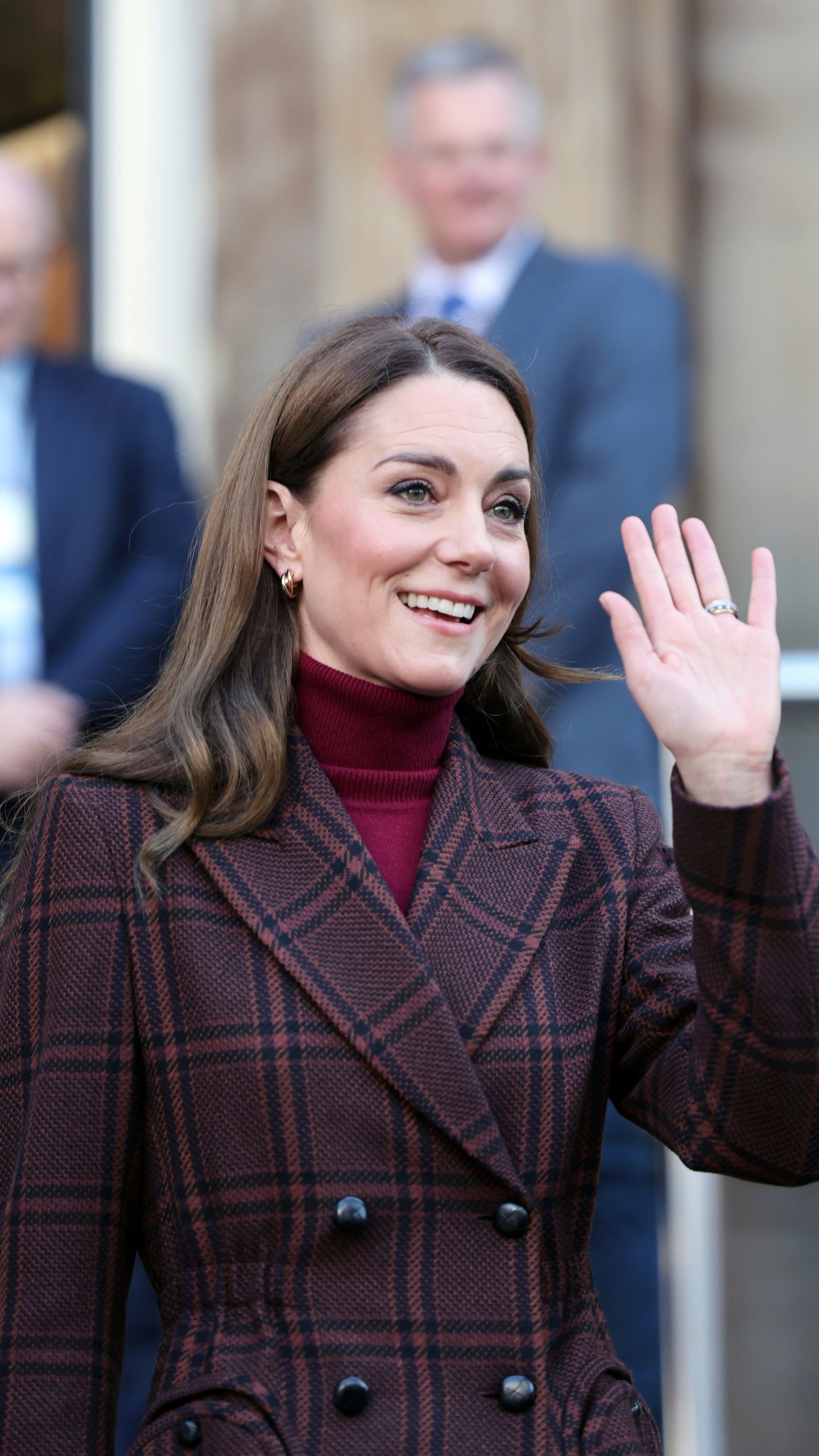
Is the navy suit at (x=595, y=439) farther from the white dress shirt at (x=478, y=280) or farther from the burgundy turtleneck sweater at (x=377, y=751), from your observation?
the burgundy turtleneck sweater at (x=377, y=751)

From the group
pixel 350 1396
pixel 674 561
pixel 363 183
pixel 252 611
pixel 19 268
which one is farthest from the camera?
pixel 363 183

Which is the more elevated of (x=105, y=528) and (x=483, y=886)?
(x=105, y=528)

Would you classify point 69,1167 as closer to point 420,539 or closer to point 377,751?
point 377,751

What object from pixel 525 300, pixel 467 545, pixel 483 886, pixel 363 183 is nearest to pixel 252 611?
pixel 467 545

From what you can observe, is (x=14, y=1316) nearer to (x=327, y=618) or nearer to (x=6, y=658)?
(x=327, y=618)

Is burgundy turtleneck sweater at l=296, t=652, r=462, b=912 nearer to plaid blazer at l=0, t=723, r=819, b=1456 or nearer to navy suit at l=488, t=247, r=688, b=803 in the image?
plaid blazer at l=0, t=723, r=819, b=1456

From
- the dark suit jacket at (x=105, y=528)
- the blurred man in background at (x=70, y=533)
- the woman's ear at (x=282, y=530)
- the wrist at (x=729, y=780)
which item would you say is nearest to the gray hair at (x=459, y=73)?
the blurred man in background at (x=70, y=533)

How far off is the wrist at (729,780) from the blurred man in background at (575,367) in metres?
1.64

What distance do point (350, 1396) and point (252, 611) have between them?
947 millimetres

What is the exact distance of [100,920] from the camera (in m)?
2.12

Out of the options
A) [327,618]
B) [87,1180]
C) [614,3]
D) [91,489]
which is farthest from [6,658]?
[614,3]

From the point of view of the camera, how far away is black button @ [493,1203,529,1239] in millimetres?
2014

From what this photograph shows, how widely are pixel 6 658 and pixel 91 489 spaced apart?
43 cm

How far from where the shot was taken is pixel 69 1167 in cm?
206
